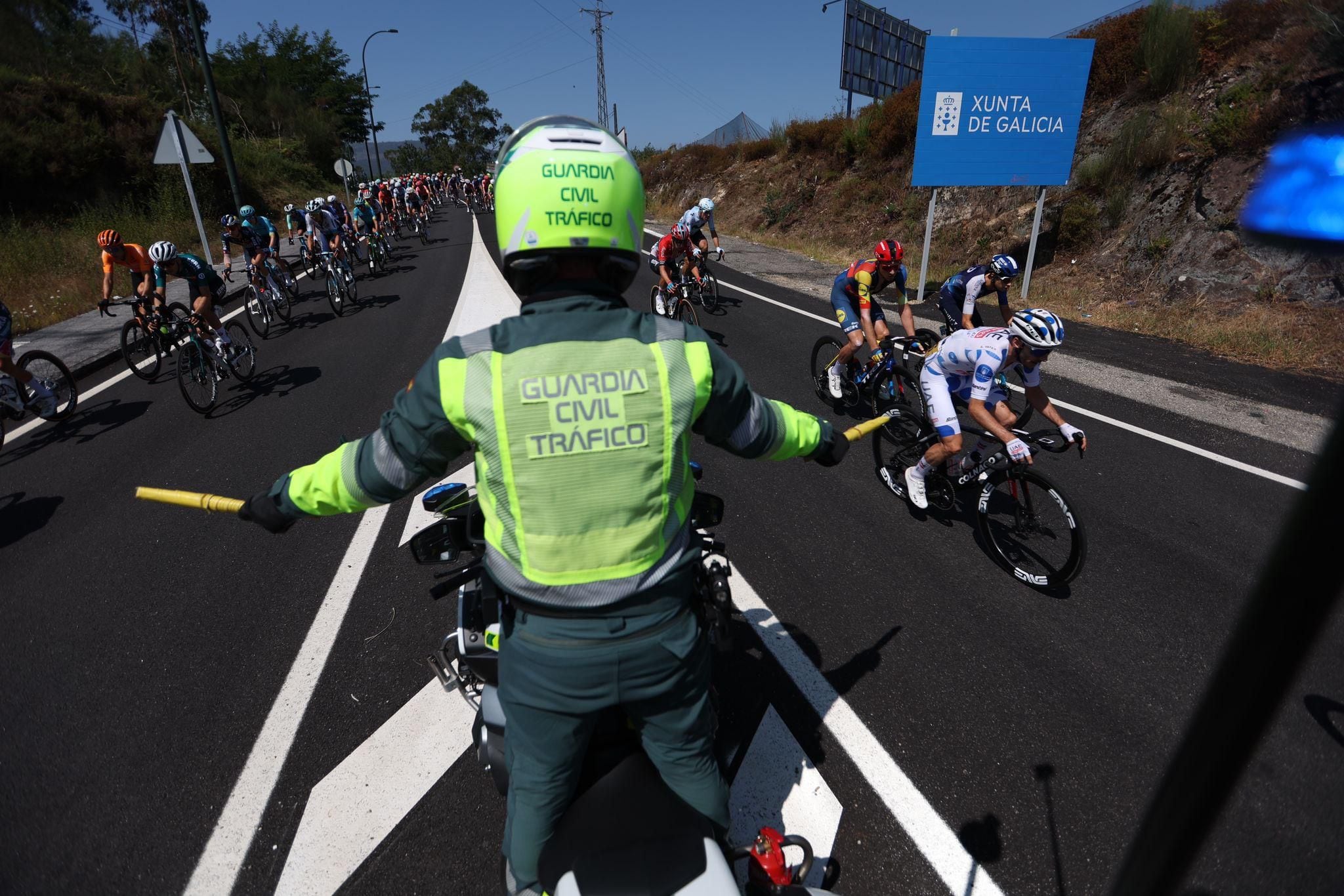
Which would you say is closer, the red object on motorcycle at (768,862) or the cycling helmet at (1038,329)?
the red object on motorcycle at (768,862)

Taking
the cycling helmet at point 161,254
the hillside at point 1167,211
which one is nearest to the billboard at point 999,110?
the hillside at point 1167,211

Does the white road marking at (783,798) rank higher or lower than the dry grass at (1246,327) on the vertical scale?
lower

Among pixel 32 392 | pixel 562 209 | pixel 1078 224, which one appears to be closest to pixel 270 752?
pixel 562 209

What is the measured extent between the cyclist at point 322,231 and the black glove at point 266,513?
1325 cm

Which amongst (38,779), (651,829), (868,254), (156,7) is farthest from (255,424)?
(156,7)

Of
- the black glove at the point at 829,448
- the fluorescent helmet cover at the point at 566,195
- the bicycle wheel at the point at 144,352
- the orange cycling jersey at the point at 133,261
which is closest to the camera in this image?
the fluorescent helmet cover at the point at 566,195

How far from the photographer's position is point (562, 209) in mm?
1875

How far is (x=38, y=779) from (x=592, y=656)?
10.2 ft

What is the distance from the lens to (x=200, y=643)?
393 cm

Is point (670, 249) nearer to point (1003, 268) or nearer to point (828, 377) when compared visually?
point (828, 377)

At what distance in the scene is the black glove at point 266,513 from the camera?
204 cm

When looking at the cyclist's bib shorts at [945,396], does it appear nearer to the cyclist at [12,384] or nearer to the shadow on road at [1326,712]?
the shadow on road at [1326,712]

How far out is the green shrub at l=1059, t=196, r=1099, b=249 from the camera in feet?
47.7

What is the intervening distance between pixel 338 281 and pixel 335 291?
0.19 metres
